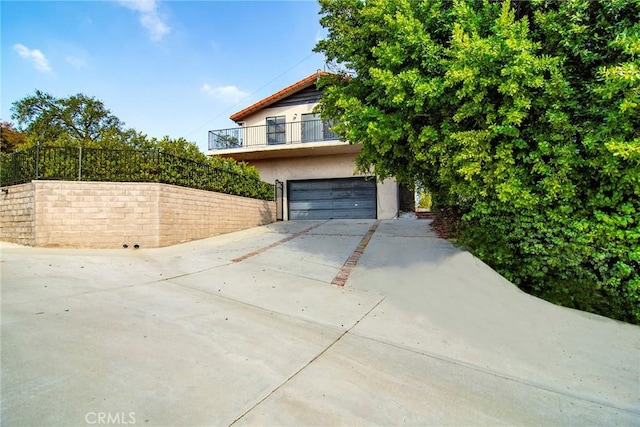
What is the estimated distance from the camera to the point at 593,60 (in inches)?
162

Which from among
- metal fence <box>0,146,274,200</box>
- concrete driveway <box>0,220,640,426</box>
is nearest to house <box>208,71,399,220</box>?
metal fence <box>0,146,274,200</box>

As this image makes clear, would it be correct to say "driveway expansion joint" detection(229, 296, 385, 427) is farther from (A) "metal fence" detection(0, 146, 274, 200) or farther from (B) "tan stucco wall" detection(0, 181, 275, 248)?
(A) "metal fence" detection(0, 146, 274, 200)

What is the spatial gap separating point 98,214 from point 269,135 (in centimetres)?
973

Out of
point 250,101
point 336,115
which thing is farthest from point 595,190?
point 250,101

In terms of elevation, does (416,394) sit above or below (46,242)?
below

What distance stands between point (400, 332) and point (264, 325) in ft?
5.59

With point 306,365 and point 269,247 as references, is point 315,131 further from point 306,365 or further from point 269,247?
point 306,365

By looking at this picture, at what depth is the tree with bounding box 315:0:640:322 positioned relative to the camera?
3.93 m

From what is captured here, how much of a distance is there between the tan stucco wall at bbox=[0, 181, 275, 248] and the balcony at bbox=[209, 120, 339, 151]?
6728 millimetres

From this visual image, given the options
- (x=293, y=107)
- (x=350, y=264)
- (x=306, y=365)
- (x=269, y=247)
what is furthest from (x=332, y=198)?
(x=306, y=365)

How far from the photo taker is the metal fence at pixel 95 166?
7.66 m

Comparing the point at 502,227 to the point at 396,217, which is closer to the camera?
the point at 502,227

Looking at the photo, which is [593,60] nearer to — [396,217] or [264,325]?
[264,325]

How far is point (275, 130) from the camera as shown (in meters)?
15.9
